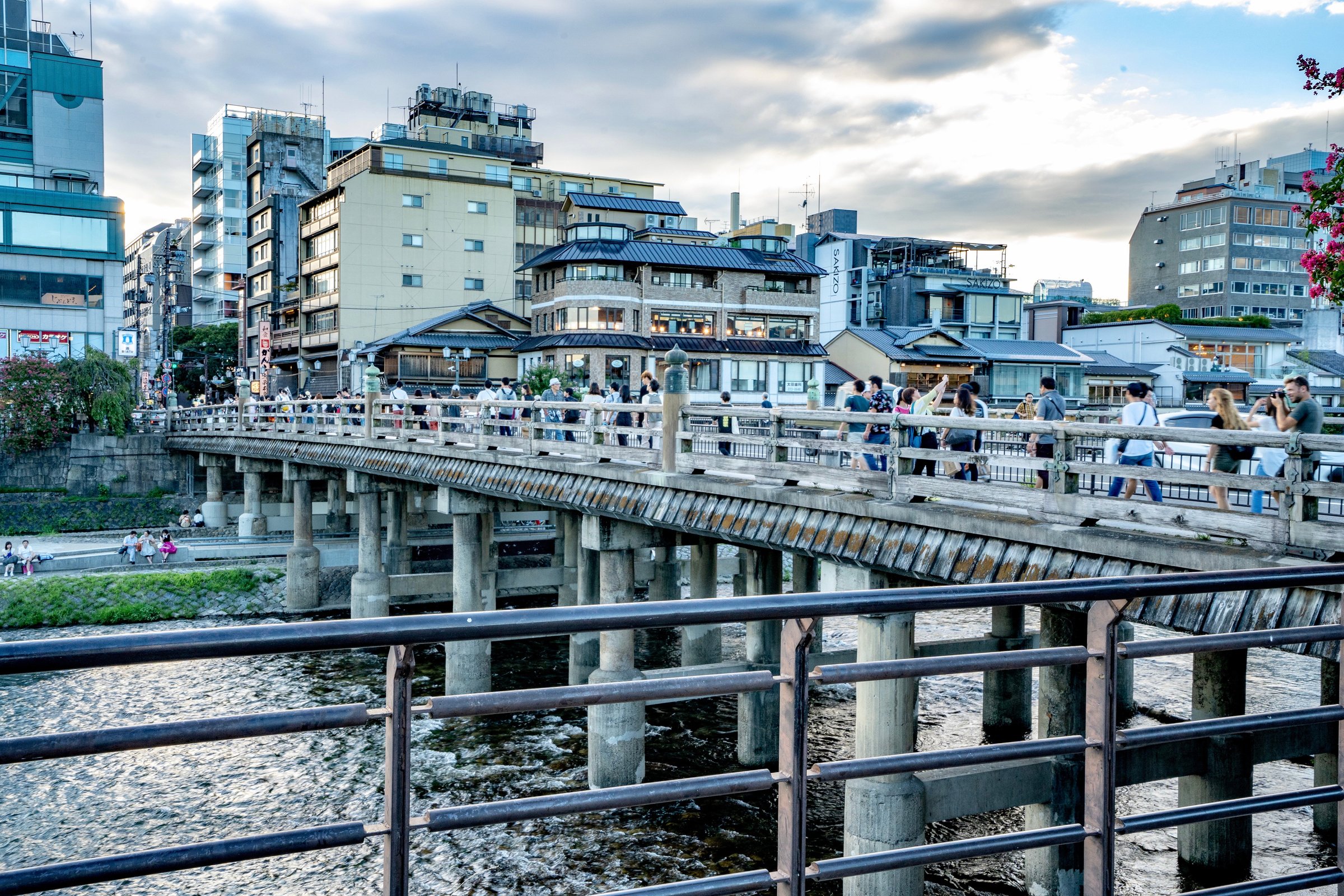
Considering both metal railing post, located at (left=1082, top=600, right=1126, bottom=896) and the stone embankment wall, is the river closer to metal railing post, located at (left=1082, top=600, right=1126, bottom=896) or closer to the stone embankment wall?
metal railing post, located at (left=1082, top=600, right=1126, bottom=896)

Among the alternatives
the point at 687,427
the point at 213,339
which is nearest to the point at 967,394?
the point at 687,427

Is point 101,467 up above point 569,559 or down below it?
above

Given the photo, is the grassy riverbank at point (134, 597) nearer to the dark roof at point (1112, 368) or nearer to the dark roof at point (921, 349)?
the dark roof at point (921, 349)

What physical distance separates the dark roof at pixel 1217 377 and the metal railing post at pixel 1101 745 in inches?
2269

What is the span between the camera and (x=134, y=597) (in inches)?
1179

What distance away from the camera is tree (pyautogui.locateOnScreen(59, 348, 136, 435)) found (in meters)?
46.5

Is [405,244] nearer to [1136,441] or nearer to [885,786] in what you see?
[1136,441]

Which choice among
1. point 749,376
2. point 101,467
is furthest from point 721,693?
point 749,376

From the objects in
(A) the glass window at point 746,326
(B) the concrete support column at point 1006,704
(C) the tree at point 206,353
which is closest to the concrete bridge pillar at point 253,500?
(A) the glass window at point 746,326

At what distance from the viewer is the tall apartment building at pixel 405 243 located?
58312 mm

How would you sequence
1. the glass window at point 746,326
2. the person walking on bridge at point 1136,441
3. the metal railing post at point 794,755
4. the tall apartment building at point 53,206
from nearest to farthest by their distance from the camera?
the metal railing post at point 794,755 → the person walking on bridge at point 1136,441 → the tall apartment building at point 53,206 → the glass window at point 746,326

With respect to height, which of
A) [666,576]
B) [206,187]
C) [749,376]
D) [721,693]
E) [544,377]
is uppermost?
[206,187]

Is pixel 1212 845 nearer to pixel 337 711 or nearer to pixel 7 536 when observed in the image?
pixel 337 711

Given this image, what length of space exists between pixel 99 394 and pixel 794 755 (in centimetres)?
5201
